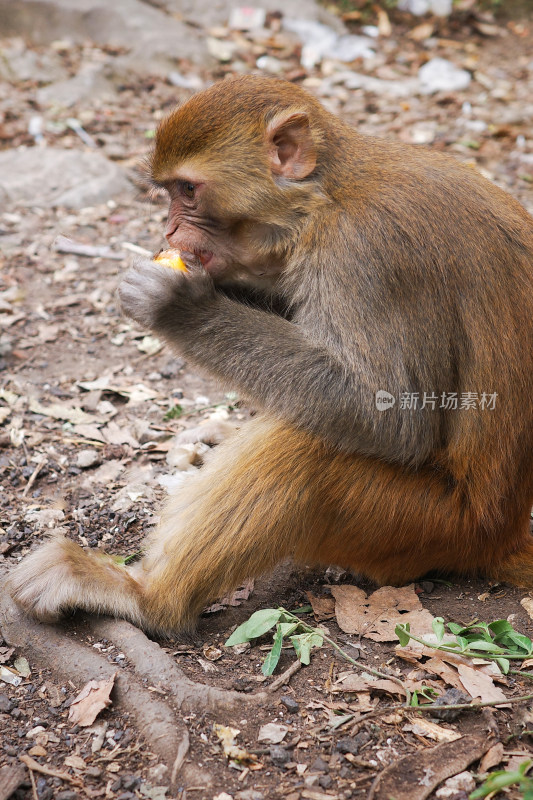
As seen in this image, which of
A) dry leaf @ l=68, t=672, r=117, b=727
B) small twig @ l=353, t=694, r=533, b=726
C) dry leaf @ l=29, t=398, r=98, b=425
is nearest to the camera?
small twig @ l=353, t=694, r=533, b=726

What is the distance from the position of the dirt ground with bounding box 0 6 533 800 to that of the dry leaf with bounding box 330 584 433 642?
0.06 meters

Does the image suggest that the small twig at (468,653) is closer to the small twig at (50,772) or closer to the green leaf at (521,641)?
the green leaf at (521,641)

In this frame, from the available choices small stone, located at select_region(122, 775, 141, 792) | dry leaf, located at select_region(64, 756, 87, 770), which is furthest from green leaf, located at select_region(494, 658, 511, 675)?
dry leaf, located at select_region(64, 756, 87, 770)

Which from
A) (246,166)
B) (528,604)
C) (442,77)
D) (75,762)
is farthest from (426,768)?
(442,77)

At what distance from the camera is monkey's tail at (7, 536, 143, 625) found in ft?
13.6

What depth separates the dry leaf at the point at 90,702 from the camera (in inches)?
146

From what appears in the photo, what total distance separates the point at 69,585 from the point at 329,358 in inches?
68.9

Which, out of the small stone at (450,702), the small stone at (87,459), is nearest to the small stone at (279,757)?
the small stone at (450,702)

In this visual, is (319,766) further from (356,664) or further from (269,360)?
(269,360)

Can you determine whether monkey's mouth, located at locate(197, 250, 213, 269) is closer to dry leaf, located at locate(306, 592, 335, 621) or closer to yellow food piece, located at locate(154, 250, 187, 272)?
yellow food piece, located at locate(154, 250, 187, 272)

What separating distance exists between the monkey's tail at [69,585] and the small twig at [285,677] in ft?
2.63

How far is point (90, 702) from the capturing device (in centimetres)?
378

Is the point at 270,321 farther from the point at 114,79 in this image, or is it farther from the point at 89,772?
the point at 114,79

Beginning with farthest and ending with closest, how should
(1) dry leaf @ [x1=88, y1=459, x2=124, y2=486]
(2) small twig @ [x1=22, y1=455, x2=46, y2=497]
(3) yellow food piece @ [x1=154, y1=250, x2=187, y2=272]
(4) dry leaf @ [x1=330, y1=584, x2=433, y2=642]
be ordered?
(1) dry leaf @ [x1=88, y1=459, x2=124, y2=486] → (2) small twig @ [x1=22, y1=455, x2=46, y2=497] → (3) yellow food piece @ [x1=154, y1=250, x2=187, y2=272] → (4) dry leaf @ [x1=330, y1=584, x2=433, y2=642]
